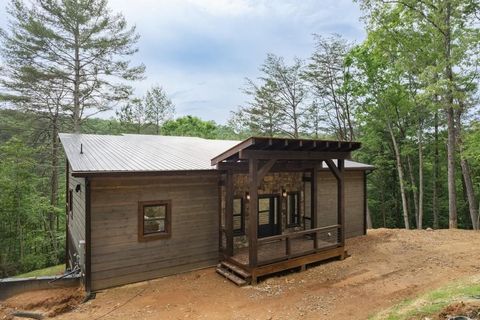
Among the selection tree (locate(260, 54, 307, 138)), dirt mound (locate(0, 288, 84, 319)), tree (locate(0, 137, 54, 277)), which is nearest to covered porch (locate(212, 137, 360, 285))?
dirt mound (locate(0, 288, 84, 319))

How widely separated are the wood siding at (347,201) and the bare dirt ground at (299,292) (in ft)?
7.92

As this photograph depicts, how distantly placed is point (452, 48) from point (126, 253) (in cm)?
1501

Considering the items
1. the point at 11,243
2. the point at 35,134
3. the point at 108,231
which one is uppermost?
the point at 35,134

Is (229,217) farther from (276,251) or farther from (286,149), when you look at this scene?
(286,149)

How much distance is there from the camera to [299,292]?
6.49 metres

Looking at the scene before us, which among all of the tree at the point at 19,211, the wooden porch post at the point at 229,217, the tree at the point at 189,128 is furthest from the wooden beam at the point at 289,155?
the tree at the point at 189,128

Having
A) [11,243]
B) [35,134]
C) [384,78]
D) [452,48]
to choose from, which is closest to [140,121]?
[35,134]

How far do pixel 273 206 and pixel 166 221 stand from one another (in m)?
3.78

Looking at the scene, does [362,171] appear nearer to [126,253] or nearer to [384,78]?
[384,78]

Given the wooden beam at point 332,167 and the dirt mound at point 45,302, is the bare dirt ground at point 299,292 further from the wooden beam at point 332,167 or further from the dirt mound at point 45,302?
the wooden beam at point 332,167

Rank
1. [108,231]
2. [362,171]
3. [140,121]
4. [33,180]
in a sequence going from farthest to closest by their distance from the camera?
[140,121] → [33,180] → [362,171] → [108,231]

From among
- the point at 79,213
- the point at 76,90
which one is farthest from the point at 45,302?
the point at 76,90

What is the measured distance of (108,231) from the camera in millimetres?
6914

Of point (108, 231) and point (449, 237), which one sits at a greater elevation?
point (108, 231)
